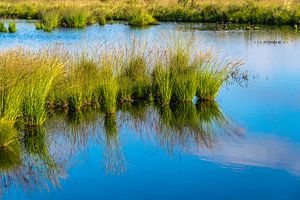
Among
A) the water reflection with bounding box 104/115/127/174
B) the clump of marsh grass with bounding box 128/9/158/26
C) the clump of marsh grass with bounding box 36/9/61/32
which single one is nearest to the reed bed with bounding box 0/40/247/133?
the water reflection with bounding box 104/115/127/174

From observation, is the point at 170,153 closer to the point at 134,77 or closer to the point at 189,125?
the point at 189,125

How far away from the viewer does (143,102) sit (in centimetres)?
1038

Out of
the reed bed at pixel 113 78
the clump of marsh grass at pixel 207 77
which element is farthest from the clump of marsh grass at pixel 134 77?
the clump of marsh grass at pixel 207 77

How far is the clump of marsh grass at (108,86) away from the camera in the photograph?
9.65 m


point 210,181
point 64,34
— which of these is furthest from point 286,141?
point 64,34

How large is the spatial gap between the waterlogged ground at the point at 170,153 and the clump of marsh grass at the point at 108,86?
0.21 m

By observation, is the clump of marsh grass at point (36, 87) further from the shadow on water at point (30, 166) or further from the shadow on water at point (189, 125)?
the shadow on water at point (189, 125)

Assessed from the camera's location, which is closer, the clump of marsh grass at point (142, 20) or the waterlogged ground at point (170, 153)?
the waterlogged ground at point (170, 153)

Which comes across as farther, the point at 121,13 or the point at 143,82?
the point at 121,13

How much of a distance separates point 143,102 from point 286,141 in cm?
320

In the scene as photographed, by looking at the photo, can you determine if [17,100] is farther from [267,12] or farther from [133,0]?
[133,0]

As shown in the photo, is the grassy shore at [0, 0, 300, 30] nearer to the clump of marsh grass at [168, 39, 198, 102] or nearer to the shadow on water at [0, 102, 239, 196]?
the clump of marsh grass at [168, 39, 198, 102]

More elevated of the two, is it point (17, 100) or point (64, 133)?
point (17, 100)

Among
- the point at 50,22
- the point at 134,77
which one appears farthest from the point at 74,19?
the point at 134,77
